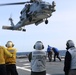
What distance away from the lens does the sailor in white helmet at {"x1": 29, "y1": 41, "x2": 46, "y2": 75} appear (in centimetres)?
853

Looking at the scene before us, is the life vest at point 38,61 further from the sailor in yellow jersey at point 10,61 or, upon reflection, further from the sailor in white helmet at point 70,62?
the sailor in yellow jersey at point 10,61

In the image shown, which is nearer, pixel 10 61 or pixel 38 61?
pixel 38 61

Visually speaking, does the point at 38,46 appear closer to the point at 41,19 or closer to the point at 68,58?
the point at 68,58

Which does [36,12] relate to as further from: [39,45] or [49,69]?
[39,45]

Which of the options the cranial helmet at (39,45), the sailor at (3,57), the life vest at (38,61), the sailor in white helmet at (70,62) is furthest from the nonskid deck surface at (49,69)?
the sailor in white helmet at (70,62)

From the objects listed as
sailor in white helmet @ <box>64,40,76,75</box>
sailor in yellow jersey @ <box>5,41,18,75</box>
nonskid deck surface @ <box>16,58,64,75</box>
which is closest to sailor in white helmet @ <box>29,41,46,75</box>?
sailor in white helmet @ <box>64,40,76,75</box>

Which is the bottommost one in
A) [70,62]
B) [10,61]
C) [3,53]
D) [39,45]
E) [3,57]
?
[70,62]

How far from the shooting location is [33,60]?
8.68 meters

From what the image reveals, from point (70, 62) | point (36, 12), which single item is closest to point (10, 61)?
point (70, 62)

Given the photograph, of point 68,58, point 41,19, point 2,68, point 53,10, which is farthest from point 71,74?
point 41,19

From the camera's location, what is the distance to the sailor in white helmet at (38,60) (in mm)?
8531

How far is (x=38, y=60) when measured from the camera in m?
8.67

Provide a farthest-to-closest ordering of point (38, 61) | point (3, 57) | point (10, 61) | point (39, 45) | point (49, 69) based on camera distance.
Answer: point (49, 69)
point (10, 61)
point (3, 57)
point (38, 61)
point (39, 45)

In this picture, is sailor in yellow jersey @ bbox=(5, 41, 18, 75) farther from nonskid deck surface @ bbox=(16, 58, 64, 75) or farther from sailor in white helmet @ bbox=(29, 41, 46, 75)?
nonskid deck surface @ bbox=(16, 58, 64, 75)
